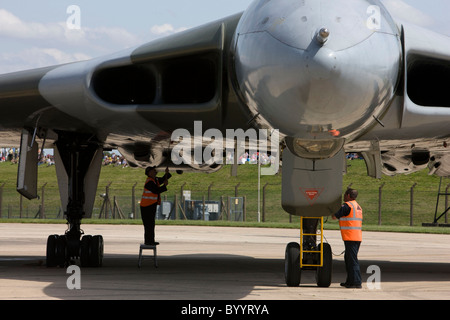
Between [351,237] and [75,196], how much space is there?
4.42 metres

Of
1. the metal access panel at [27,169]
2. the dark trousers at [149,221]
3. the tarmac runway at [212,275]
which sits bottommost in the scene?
the tarmac runway at [212,275]

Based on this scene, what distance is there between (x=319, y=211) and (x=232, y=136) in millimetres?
1629

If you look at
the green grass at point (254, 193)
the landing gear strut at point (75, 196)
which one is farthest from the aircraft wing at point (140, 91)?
the green grass at point (254, 193)

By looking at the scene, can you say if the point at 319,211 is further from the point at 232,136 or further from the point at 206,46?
the point at 206,46

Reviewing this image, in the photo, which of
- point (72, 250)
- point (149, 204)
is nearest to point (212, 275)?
point (149, 204)

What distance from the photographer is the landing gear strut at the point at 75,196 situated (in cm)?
1086

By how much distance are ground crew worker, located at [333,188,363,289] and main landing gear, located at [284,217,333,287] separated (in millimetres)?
269

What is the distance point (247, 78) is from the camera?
659 centimetres

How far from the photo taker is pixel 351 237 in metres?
9.04

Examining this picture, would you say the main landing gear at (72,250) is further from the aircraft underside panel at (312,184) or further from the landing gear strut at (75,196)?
the aircraft underside panel at (312,184)

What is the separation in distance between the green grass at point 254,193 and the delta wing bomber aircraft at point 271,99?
684 inches

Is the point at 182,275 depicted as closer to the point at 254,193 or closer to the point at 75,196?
the point at 75,196

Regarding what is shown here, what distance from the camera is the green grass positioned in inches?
1522

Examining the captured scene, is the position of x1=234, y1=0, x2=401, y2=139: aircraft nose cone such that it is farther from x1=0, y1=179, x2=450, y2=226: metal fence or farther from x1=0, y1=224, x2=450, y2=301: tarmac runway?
x1=0, y1=179, x2=450, y2=226: metal fence
